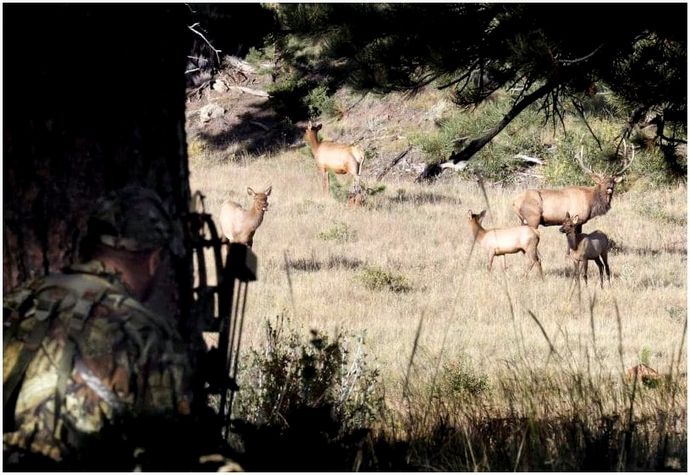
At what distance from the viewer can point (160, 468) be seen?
236 centimetres

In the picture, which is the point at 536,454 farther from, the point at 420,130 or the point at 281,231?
the point at 420,130

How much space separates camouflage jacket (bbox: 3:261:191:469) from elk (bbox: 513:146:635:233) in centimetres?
1376

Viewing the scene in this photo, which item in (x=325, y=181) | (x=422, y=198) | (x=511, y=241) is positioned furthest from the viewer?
(x=325, y=181)

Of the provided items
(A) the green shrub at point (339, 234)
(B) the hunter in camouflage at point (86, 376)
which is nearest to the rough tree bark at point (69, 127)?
(B) the hunter in camouflage at point (86, 376)

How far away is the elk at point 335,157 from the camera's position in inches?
849

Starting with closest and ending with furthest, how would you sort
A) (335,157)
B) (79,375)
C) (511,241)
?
(79,375)
(511,241)
(335,157)

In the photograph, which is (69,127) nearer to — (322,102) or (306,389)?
(306,389)

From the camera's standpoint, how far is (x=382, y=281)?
12055mm

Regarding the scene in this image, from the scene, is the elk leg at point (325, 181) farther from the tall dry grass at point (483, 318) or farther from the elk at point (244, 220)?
the elk at point (244, 220)

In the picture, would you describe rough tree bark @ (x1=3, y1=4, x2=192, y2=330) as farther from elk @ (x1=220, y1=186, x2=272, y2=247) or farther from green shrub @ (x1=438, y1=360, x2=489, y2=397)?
→ elk @ (x1=220, y1=186, x2=272, y2=247)

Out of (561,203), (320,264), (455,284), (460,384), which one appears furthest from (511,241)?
(460,384)

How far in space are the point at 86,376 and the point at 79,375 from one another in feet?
A: 0.05

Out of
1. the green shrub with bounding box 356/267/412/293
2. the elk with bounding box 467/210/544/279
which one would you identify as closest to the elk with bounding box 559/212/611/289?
the elk with bounding box 467/210/544/279

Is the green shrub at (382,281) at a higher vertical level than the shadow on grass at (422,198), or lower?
lower
